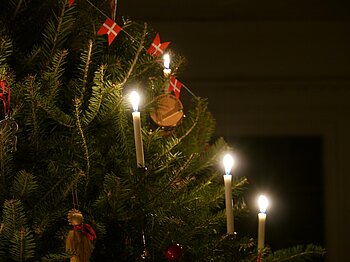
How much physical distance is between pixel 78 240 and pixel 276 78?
6.63ft

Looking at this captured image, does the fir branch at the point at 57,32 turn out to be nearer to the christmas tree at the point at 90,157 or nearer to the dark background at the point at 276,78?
the christmas tree at the point at 90,157

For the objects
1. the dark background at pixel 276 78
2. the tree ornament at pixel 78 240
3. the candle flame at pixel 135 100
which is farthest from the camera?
the dark background at pixel 276 78

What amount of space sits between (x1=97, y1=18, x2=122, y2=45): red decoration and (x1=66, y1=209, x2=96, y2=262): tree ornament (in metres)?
0.31

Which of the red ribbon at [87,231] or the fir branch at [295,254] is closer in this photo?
the red ribbon at [87,231]

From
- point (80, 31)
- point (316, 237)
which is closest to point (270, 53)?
point (316, 237)

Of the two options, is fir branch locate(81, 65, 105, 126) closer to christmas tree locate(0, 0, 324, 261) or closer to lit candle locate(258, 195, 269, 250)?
christmas tree locate(0, 0, 324, 261)

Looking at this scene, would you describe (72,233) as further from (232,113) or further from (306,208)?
(306,208)

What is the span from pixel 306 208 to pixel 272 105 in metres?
0.50

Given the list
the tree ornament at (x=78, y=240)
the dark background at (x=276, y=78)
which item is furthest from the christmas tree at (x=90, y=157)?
the dark background at (x=276, y=78)

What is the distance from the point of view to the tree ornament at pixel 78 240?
0.84 meters

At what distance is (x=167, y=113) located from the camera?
3.69ft

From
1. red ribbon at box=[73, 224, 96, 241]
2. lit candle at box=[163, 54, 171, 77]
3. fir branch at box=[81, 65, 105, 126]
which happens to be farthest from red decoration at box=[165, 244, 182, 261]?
lit candle at box=[163, 54, 171, 77]

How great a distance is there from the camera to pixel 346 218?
2.80 meters

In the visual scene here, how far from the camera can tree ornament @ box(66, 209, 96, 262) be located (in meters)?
0.84
